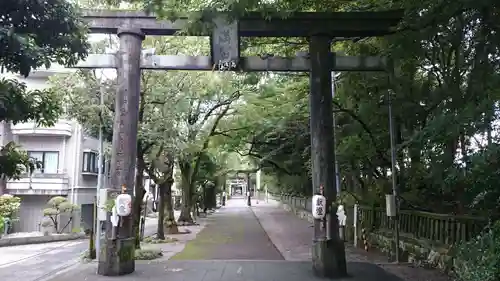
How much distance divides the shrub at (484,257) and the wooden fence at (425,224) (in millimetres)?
2406

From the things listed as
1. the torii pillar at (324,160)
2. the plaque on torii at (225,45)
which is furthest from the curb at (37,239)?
the torii pillar at (324,160)

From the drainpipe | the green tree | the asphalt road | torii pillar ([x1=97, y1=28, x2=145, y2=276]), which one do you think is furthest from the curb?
the green tree

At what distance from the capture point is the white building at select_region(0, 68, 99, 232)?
2520 cm

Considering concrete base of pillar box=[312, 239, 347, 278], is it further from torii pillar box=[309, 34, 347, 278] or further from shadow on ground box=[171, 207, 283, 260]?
shadow on ground box=[171, 207, 283, 260]

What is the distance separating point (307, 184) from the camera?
2984cm

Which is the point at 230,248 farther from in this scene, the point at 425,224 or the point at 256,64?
the point at 256,64

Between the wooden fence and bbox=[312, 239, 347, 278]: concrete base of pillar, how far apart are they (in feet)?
7.74

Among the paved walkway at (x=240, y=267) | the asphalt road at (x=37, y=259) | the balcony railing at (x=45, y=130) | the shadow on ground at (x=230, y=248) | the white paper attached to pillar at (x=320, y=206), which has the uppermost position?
the balcony railing at (x=45, y=130)

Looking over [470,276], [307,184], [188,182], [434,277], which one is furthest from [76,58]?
[307,184]

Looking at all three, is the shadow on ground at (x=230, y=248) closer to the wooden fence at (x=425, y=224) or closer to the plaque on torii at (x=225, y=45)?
the wooden fence at (x=425, y=224)

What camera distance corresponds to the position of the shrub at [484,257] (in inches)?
211

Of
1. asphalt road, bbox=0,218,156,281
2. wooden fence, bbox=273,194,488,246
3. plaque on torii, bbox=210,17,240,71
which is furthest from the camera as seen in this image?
asphalt road, bbox=0,218,156,281

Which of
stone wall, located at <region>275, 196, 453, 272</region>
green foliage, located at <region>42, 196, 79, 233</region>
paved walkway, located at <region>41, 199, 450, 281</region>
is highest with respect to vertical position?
green foliage, located at <region>42, 196, 79, 233</region>

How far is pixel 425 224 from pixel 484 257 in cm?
666
